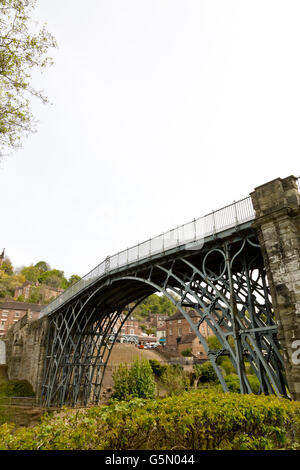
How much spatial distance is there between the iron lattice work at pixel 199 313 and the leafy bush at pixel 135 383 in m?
3.08

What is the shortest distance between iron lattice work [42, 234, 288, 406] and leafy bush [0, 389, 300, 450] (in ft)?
13.9

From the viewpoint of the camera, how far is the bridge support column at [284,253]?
7684mm

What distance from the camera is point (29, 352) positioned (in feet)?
98.1

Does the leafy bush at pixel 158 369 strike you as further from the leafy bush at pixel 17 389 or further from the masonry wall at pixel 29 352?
the leafy bush at pixel 17 389

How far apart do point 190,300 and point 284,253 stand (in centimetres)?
620

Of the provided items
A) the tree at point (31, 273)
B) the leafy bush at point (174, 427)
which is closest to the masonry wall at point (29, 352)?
the leafy bush at point (174, 427)

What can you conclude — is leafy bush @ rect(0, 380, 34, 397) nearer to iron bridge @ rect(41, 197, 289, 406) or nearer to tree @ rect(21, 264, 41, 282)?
iron bridge @ rect(41, 197, 289, 406)

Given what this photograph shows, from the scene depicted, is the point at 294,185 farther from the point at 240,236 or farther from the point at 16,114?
the point at 16,114

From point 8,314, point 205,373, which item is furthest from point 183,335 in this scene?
point 8,314

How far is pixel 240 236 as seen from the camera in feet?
35.3

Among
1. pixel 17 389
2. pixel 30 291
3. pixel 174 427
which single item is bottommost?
pixel 17 389

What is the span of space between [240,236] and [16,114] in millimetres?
8466

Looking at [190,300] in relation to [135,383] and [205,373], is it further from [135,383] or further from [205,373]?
[205,373]
